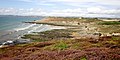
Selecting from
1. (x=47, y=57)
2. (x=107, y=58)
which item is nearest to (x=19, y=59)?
(x=47, y=57)

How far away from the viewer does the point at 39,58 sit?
786 inches

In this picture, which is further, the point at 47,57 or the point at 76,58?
the point at 47,57

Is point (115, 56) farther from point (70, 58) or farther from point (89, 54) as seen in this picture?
point (70, 58)

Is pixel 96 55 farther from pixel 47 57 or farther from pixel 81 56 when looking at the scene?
pixel 47 57

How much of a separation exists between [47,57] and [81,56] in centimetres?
327

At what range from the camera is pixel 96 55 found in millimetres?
18234

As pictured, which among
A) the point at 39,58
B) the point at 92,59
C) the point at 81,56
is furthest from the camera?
the point at 39,58

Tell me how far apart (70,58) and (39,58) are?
123 inches

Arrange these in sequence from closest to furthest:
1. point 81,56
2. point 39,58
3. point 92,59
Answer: point 92,59
point 81,56
point 39,58

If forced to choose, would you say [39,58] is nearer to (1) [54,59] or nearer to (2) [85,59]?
(1) [54,59]

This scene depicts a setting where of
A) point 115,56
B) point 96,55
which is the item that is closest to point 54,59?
point 96,55

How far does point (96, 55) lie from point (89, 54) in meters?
0.63

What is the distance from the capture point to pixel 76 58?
17828 millimetres

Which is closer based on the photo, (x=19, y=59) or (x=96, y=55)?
(x=96, y=55)
